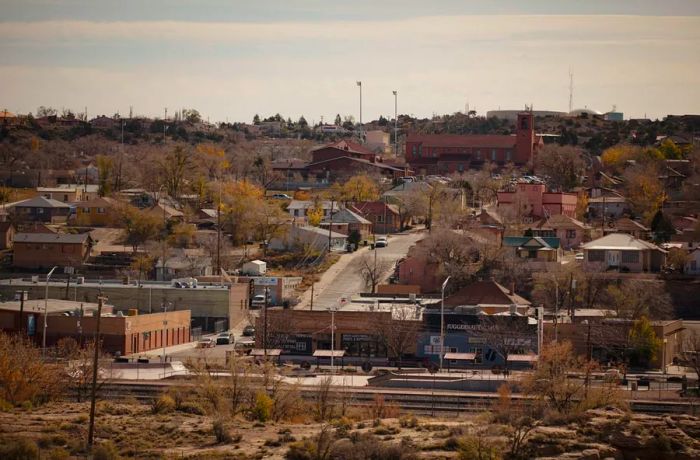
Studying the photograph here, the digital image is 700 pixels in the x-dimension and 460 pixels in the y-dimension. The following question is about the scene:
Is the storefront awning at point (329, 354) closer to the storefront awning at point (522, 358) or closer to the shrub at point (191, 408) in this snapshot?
the storefront awning at point (522, 358)

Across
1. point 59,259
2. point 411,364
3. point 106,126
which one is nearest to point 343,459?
point 411,364

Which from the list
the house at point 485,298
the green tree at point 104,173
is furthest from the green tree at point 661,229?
the green tree at point 104,173

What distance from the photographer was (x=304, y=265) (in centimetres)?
8794

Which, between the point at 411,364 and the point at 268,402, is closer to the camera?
the point at 268,402

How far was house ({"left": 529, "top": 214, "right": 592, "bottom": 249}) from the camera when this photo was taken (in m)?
90.9

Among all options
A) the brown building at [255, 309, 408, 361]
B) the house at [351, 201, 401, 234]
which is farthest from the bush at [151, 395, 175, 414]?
the house at [351, 201, 401, 234]

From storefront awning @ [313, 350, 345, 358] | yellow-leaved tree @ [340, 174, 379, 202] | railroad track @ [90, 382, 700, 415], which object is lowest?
railroad track @ [90, 382, 700, 415]

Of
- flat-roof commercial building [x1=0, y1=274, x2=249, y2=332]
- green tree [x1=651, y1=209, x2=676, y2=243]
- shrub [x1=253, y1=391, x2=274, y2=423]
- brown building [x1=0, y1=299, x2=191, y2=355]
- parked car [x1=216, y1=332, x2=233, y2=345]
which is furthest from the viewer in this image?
green tree [x1=651, y1=209, x2=676, y2=243]

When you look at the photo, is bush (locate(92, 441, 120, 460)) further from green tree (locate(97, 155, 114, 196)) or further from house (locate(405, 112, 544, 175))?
house (locate(405, 112, 544, 175))

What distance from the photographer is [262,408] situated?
4903cm

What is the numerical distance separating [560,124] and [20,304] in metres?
101

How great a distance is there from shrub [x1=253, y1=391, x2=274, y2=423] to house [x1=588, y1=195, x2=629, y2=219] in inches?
2241

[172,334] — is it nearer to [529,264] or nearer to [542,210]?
[529,264]

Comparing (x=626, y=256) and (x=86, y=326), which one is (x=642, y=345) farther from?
(x=86, y=326)
